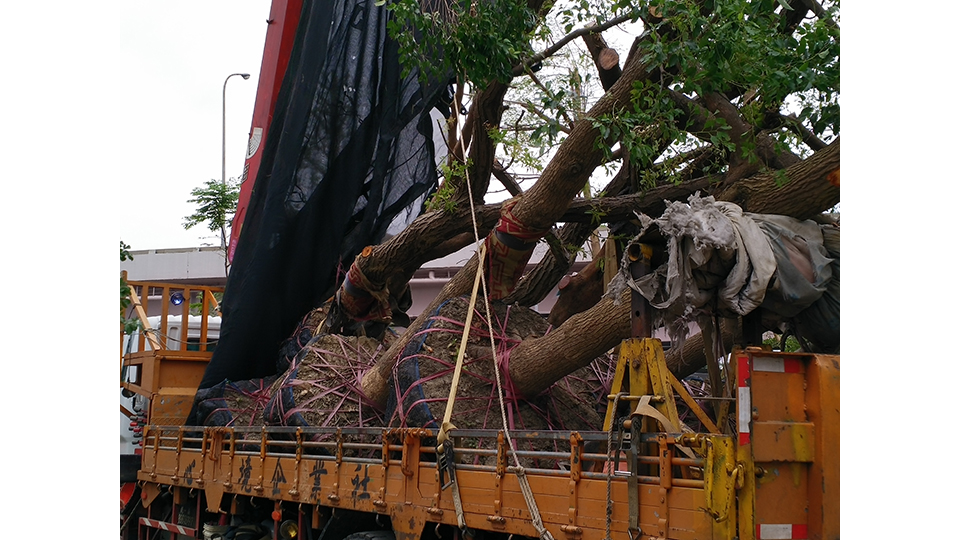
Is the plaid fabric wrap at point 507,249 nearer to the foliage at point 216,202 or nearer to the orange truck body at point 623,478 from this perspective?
the orange truck body at point 623,478

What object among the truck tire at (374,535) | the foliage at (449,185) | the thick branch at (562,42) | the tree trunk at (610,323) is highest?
the thick branch at (562,42)

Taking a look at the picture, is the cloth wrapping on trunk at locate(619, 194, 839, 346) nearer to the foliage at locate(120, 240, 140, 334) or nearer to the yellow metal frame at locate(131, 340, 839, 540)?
the yellow metal frame at locate(131, 340, 839, 540)

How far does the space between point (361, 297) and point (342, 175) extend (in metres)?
1.26

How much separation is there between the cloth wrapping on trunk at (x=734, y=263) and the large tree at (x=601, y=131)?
23.9 inches

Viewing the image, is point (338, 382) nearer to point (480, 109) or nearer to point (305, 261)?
point (305, 261)

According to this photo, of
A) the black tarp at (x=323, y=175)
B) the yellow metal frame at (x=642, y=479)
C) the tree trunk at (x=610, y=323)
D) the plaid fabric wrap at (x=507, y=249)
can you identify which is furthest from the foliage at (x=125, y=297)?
the tree trunk at (x=610, y=323)

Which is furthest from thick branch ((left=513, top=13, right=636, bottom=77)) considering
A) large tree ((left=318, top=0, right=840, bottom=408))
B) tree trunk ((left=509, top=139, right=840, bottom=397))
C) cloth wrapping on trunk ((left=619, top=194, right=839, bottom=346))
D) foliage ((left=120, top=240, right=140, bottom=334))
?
foliage ((left=120, top=240, right=140, bottom=334))

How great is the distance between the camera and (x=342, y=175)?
30.3 ft

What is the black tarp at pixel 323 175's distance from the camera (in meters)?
8.57

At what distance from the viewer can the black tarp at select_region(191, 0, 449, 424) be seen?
857cm

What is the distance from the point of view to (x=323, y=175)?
9180 mm

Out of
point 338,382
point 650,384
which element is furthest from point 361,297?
point 650,384

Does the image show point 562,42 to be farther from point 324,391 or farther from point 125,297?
point 125,297

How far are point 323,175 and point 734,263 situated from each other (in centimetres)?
538
